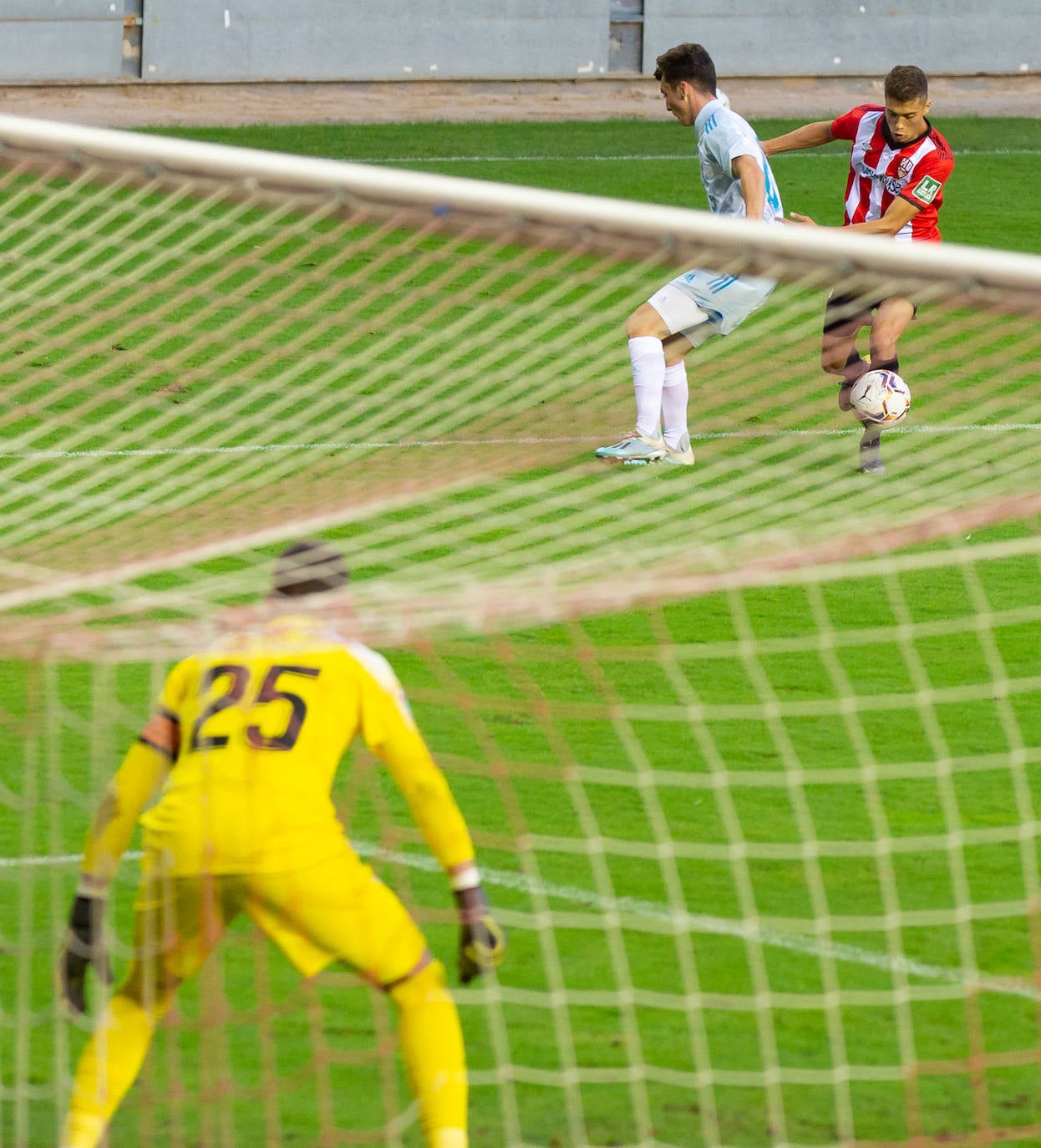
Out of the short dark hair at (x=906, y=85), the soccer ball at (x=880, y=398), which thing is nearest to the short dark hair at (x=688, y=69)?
the short dark hair at (x=906, y=85)

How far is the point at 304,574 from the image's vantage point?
4.23 m

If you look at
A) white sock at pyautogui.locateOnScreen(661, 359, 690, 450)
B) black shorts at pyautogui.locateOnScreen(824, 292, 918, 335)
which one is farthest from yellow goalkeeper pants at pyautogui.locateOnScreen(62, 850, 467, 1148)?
white sock at pyautogui.locateOnScreen(661, 359, 690, 450)

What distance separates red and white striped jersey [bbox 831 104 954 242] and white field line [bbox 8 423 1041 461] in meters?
1.02

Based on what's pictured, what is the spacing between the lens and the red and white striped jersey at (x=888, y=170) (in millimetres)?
9281

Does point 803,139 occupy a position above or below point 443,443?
above

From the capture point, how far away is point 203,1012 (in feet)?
15.5

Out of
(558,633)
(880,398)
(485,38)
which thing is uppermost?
(485,38)

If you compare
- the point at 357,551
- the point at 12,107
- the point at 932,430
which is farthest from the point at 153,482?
the point at 12,107

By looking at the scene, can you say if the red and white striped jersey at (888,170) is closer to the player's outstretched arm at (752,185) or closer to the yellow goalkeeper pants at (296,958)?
the player's outstretched arm at (752,185)

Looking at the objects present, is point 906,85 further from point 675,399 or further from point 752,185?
point 675,399

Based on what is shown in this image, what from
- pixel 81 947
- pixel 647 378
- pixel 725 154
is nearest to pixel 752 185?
pixel 725 154

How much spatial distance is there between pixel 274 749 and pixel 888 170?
6280 mm

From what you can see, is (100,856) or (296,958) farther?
(100,856)

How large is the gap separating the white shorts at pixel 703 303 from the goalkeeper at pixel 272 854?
5.28m
